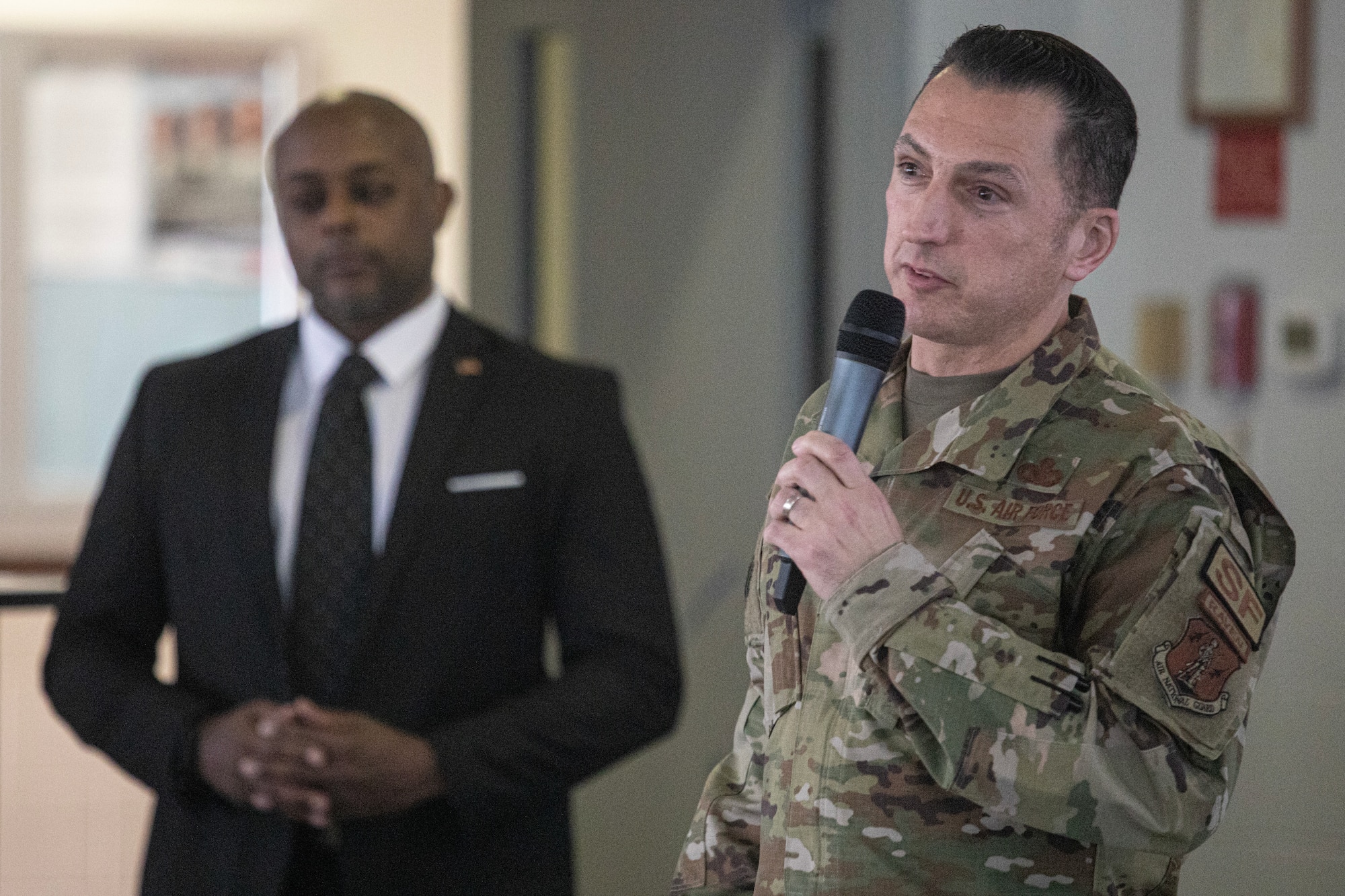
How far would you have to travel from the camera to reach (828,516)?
3.12 ft

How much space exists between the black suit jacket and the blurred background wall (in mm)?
284

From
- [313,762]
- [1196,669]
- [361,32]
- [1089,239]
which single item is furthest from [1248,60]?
[361,32]

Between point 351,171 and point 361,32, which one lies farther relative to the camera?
point 361,32

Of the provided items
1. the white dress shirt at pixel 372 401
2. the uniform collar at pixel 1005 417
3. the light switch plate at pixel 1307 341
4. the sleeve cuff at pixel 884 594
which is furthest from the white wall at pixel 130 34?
the sleeve cuff at pixel 884 594

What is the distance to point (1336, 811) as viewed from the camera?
161 centimetres

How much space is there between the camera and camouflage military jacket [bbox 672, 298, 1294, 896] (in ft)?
3.04

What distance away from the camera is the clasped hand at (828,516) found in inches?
37.4

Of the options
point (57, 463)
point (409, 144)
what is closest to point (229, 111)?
point (57, 463)

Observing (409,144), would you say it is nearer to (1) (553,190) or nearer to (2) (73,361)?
(1) (553,190)

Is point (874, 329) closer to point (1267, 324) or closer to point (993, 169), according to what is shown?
point (993, 169)

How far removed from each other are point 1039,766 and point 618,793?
2321 millimetres

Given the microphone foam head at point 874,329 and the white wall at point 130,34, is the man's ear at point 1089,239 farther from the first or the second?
the white wall at point 130,34

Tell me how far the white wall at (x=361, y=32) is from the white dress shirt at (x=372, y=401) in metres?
1.41

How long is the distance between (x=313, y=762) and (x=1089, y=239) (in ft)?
3.54
